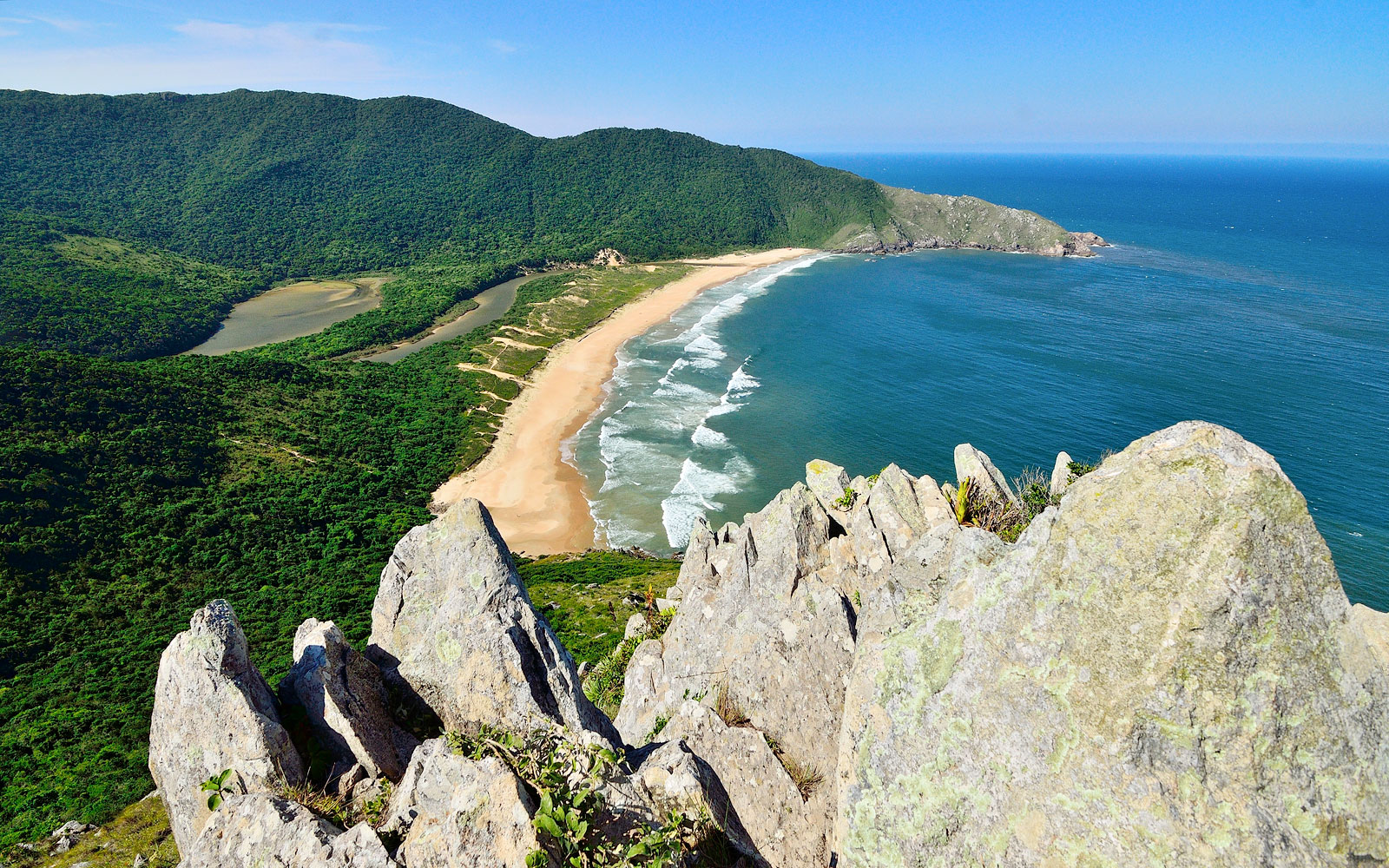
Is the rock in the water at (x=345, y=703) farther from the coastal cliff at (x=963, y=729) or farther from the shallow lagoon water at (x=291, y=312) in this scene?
the shallow lagoon water at (x=291, y=312)

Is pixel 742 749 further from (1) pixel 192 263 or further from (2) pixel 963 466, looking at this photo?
(1) pixel 192 263

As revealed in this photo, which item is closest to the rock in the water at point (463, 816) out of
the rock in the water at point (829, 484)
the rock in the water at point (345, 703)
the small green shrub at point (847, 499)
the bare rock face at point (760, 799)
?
the rock in the water at point (345, 703)

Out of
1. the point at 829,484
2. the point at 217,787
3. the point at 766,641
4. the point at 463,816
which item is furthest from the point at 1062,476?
the point at 217,787

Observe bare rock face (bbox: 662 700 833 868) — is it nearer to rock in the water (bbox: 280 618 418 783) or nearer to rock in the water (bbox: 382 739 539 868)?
rock in the water (bbox: 382 739 539 868)

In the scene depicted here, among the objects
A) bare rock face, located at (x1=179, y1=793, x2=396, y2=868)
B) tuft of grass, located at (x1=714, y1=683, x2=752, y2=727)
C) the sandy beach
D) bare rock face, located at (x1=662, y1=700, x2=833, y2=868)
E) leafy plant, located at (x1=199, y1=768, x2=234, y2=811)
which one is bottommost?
the sandy beach

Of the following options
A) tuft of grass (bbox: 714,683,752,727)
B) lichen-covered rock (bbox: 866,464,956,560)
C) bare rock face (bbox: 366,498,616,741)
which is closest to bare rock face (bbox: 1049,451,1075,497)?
lichen-covered rock (bbox: 866,464,956,560)
